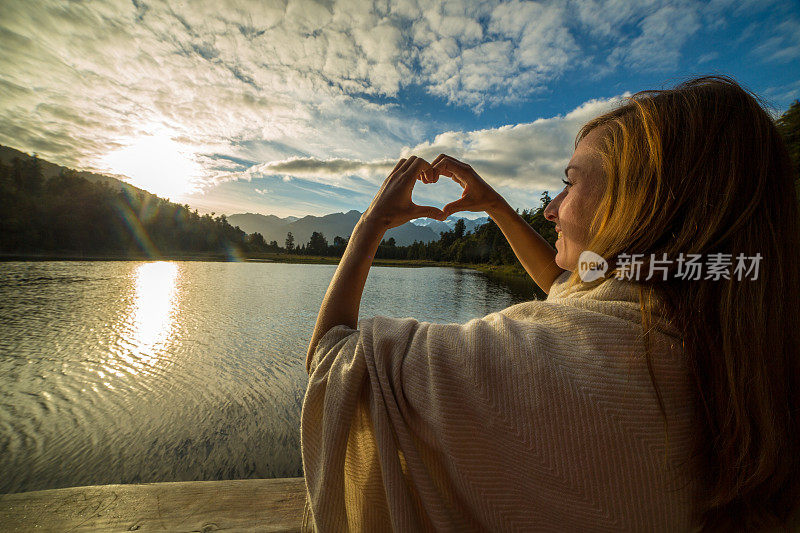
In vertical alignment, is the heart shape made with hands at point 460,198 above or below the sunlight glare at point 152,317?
above

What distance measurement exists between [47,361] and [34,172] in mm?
46441

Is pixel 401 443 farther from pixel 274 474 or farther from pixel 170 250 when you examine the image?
pixel 170 250

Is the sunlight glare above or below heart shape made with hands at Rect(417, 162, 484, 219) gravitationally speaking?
below

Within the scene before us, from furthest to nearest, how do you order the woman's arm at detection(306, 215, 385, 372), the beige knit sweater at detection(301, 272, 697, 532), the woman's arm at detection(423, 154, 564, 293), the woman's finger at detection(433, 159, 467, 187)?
the woman's arm at detection(423, 154, 564, 293) → the woman's finger at detection(433, 159, 467, 187) → the woman's arm at detection(306, 215, 385, 372) → the beige knit sweater at detection(301, 272, 697, 532)

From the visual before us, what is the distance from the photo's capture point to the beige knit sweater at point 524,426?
0.73 metres

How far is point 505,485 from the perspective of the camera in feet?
2.46

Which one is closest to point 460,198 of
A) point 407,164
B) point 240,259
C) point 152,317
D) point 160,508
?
point 407,164

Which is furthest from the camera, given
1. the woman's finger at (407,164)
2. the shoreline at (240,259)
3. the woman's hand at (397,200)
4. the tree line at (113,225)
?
the tree line at (113,225)

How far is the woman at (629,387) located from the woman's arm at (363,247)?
0.48 ft

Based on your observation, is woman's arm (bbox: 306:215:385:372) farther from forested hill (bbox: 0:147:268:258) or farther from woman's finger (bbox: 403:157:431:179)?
forested hill (bbox: 0:147:268:258)

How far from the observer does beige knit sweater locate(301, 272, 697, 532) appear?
2.38 feet

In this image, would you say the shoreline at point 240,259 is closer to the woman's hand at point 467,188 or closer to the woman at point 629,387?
the woman's hand at point 467,188

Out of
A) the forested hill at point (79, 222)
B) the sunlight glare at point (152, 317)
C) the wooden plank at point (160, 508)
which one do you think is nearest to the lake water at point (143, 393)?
the sunlight glare at point (152, 317)

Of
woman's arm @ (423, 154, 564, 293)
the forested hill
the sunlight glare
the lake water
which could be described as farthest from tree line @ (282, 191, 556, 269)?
woman's arm @ (423, 154, 564, 293)
